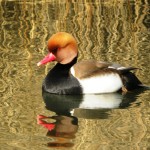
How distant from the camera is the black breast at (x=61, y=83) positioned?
27.6 ft

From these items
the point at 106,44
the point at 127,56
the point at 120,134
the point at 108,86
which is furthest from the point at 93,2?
the point at 120,134

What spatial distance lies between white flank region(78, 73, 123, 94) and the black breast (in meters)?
0.09

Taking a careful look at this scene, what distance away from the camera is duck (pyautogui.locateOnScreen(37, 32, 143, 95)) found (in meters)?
8.43

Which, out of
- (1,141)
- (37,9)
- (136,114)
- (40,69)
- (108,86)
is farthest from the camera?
(37,9)

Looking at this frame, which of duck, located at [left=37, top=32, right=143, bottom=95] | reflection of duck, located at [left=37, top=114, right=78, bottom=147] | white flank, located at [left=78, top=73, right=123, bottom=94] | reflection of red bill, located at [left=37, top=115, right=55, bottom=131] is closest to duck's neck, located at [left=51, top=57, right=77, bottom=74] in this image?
duck, located at [left=37, top=32, right=143, bottom=95]

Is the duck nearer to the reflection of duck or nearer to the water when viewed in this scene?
the water

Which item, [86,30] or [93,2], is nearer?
[86,30]

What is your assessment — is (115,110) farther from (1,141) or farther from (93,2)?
(93,2)

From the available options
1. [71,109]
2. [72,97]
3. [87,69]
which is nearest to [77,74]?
[87,69]

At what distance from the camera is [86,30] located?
11.5m

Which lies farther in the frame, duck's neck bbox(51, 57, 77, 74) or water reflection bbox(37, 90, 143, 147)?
duck's neck bbox(51, 57, 77, 74)

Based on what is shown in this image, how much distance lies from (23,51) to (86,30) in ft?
5.48

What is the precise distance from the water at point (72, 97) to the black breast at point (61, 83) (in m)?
0.12

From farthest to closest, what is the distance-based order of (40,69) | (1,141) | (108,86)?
(40,69) → (108,86) → (1,141)
